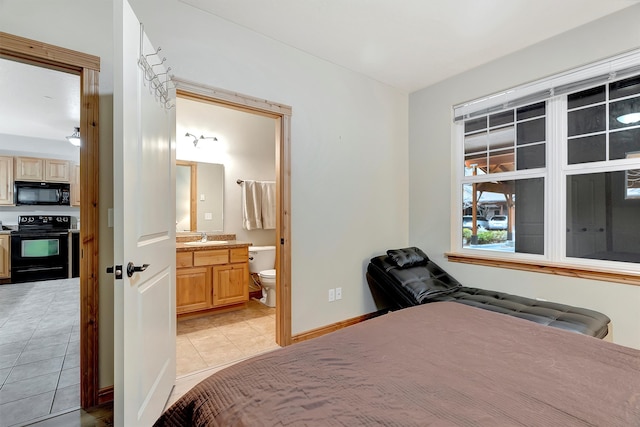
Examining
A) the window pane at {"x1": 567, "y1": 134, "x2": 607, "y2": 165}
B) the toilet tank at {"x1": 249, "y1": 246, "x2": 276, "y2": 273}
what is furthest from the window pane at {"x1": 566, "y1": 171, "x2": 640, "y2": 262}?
the toilet tank at {"x1": 249, "y1": 246, "x2": 276, "y2": 273}

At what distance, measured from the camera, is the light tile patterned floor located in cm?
236

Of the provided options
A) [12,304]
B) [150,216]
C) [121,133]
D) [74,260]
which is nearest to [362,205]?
[150,216]

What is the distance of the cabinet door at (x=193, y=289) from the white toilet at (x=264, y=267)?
0.65 meters

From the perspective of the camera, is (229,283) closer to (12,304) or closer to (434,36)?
(12,304)

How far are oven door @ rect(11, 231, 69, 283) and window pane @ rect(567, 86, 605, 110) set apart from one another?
24.3 feet

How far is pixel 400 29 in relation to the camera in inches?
91.0

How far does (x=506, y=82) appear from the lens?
2744 millimetres

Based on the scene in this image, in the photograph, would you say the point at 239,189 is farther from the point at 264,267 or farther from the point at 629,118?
the point at 629,118

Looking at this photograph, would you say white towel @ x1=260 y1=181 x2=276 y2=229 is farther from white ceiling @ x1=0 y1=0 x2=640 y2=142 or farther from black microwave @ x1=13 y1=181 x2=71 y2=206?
black microwave @ x1=13 y1=181 x2=71 y2=206

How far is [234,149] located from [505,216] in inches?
134

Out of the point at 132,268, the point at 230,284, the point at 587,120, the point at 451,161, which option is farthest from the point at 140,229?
the point at 587,120

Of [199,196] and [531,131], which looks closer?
[531,131]

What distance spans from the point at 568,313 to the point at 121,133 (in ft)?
9.49

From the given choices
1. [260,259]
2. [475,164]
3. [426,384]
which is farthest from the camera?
[260,259]
